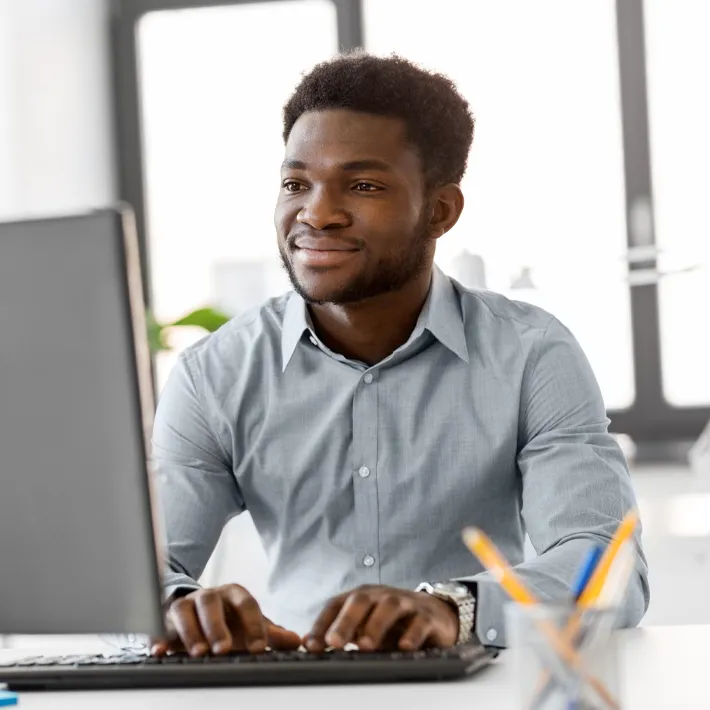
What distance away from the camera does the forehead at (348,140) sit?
1458 millimetres

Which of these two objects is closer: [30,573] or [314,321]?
[30,573]

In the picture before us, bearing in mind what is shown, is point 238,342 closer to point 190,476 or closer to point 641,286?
point 190,476

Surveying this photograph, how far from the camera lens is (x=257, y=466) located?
1.49 metres

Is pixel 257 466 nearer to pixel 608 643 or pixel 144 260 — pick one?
pixel 608 643

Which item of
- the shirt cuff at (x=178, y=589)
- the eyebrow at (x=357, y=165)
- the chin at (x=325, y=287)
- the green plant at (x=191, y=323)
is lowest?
the shirt cuff at (x=178, y=589)

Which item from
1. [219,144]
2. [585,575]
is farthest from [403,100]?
[219,144]

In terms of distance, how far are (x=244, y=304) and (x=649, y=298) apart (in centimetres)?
135

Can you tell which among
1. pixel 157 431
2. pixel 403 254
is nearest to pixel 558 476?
pixel 403 254

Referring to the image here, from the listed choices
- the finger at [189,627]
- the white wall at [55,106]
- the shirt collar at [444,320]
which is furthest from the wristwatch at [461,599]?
the white wall at [55,106]

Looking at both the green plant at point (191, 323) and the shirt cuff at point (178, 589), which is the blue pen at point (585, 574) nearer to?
the shirt cuff at point (178, 589)

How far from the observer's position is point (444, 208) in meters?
1.59

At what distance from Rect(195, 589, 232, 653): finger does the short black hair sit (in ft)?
2.40

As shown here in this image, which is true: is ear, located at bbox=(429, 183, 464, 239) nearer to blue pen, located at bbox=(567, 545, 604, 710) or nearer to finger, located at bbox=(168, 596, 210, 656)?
finger, located at bbox=(168, 596, 210, 656)

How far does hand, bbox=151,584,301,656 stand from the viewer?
978 mm
